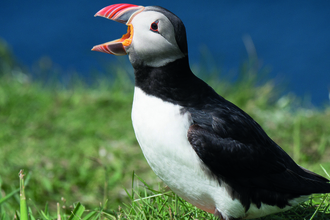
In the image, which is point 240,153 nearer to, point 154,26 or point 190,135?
point 190,135

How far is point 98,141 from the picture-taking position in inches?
168

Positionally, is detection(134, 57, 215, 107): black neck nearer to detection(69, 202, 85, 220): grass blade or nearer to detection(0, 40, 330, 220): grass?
detection(0, 40, 330, 220): grass

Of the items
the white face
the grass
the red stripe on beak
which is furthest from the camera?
the grass

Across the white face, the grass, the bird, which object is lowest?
the grass

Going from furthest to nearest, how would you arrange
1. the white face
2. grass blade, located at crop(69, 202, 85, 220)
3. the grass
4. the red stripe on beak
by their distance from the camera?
the grass → grass blade, located at crop(69, 202, 85, 220) → the red stripe on beak → the white face

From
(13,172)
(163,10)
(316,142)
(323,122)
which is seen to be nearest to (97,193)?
(13,172)

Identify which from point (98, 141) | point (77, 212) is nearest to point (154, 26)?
point (77, 212)

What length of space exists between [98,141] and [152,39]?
2591 millimetres

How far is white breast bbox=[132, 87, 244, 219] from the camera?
1900 millimetres

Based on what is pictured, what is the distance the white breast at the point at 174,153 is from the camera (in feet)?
6.23

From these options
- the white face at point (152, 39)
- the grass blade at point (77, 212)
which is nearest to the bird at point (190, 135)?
the white face at point (152, 39)

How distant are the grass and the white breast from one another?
0.33 metres

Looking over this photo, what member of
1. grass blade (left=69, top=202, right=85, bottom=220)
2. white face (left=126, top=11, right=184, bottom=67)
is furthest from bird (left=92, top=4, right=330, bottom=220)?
grass blade (left=69, top=202, right=85, bottom=220)

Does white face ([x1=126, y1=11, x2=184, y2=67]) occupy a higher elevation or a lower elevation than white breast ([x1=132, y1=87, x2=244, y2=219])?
higher
